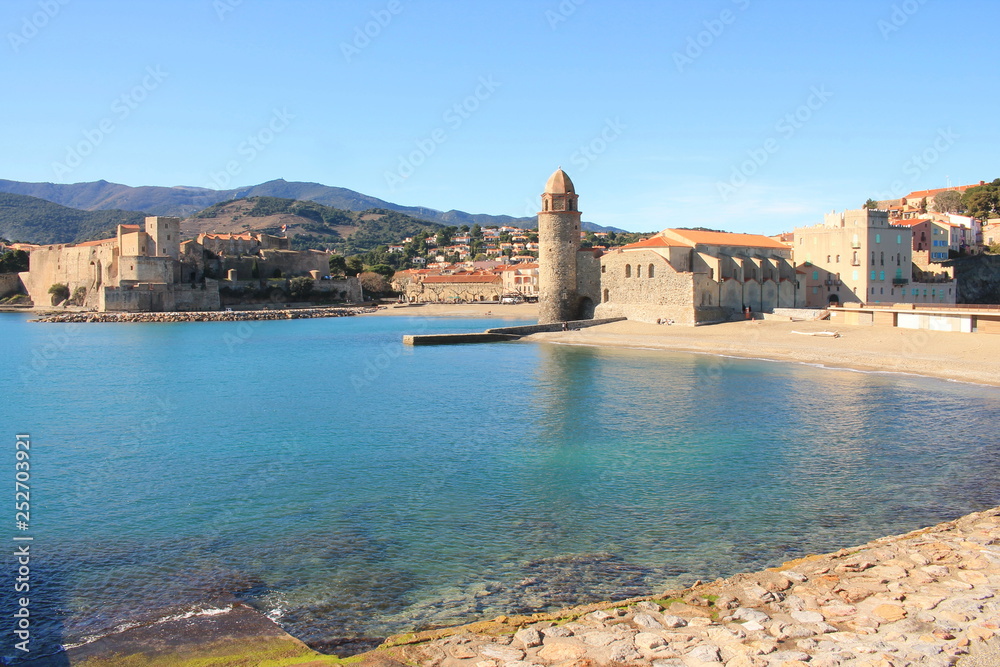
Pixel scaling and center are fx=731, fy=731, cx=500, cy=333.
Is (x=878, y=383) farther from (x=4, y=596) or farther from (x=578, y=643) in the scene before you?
(x=4, y=596)

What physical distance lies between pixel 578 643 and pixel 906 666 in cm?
207

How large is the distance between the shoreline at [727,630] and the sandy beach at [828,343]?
15.1 metres

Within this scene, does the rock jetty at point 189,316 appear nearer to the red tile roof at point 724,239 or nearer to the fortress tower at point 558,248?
the fortress tower at point 558,248

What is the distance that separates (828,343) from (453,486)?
19.3 meters

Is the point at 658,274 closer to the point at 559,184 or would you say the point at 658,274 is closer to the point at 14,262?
the point at 559,184

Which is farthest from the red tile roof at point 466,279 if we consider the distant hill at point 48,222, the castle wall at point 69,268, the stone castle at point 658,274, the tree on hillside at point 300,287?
the distant hill at point 48,222

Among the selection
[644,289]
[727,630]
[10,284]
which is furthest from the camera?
[10,284]

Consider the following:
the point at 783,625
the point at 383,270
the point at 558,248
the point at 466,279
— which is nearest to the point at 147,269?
the point at 383,270

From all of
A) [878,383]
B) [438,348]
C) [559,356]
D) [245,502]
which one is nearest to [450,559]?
[245,502]

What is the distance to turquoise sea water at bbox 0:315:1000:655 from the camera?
6742 mm

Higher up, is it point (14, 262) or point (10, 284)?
point (14, 262)

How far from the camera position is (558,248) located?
1449 inches

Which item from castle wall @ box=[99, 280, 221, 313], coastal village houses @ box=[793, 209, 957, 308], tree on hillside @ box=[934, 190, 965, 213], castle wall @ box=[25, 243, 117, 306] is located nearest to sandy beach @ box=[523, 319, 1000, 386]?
coastal village houses @ box=[793, 209, 957, 308]

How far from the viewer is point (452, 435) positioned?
13.6 meters
